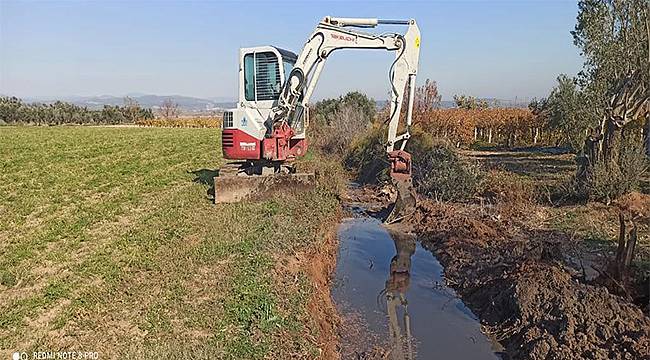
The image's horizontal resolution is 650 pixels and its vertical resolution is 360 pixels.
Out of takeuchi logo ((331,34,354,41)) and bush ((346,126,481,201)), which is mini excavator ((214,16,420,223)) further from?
bush ((346,126,481,201))

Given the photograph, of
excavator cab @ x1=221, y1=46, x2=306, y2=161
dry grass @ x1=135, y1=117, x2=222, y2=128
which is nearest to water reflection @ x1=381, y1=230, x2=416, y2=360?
excavator cab @ x1=221, y1=46, x2=306, y2=161

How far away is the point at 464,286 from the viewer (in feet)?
27.5

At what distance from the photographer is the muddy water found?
6.62 meters

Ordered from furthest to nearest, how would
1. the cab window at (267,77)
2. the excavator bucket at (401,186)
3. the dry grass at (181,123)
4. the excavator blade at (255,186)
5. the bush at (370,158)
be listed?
the dry grass at (181,123) → the bush at (370,158) → the cab window at (267,77) → the excavator blade at (255,186) → the excavator bucket at (401,186)

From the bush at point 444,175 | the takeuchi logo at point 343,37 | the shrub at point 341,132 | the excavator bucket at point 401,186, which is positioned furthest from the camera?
the shrub at point 341,132

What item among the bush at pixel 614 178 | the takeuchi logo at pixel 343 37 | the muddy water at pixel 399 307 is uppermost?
the takeuchi logo at pixel 343 37

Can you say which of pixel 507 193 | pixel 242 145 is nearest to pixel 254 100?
pixel 242 145

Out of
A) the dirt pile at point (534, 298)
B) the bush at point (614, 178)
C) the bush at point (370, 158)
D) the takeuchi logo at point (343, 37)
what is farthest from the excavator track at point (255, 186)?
the bush at point (614, 178)

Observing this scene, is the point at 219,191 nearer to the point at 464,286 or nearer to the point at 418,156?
the point at 464,286

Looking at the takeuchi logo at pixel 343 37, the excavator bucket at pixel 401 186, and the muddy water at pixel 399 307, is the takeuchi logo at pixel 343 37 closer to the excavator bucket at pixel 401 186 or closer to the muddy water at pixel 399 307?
the excavator bucket at pixel 401 186

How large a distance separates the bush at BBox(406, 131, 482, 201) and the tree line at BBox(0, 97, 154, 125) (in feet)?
187

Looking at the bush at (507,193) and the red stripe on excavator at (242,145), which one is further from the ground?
the red stripe on excavator at (242,145)

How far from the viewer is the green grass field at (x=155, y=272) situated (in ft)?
18.5

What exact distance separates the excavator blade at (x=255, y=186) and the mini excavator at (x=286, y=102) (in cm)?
2
